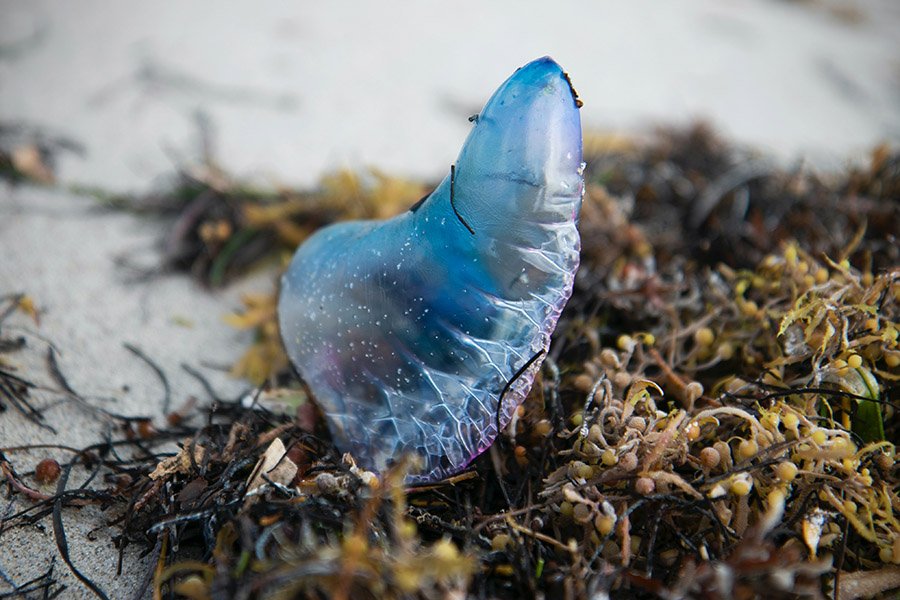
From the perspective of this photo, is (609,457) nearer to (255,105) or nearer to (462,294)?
(462,294)

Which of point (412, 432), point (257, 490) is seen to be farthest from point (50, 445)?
point (412, 432)

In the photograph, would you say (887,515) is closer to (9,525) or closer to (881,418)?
(881,418)

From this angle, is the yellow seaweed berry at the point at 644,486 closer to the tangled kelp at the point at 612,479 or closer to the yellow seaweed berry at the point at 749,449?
the tangled kelp at the point at 612,479

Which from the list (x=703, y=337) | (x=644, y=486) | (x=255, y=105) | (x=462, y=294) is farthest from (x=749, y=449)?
(x=255, y=105)

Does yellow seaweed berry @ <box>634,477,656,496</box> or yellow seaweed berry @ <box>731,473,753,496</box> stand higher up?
yellow seaweed berry @ <box>731,473,753,496</box>

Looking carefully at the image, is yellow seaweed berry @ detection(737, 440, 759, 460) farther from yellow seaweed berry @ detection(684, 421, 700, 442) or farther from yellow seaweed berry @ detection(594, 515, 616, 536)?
yellow seaweed berry @ detection(594, 515, 616, 536)

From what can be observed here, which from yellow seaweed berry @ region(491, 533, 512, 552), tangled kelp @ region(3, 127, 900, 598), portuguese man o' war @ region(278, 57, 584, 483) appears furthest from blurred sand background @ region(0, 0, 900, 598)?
yellow seaweed berry @ region(491, 533, 512, 552)
